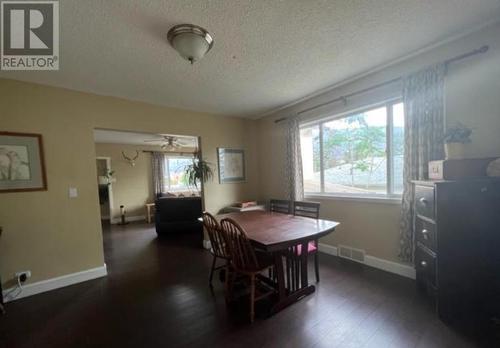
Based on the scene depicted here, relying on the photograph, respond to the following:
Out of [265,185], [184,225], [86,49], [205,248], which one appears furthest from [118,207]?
[86,49]

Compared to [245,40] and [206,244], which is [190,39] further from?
[206,244]

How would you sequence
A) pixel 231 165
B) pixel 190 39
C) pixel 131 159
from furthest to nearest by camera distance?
pixel 131 159 → pixel 231 165 → pixel 190 39

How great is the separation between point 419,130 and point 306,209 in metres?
1.48

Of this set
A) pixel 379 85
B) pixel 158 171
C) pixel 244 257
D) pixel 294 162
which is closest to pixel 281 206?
pixel 294 162

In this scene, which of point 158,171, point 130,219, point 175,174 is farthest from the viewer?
point 175,174

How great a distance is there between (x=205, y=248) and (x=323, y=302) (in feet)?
7.41

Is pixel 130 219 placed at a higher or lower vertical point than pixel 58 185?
lower

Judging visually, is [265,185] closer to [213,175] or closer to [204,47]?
[213,175]

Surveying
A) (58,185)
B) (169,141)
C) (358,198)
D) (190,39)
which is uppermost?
(190,39)

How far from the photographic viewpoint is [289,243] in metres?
1.67

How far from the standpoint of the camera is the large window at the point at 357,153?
249cm

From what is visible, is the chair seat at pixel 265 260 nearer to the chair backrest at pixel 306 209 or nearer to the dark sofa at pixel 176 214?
the chair backrest at pixel 306 209

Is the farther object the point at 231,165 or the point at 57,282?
the point at 231,165

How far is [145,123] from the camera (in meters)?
3.18
